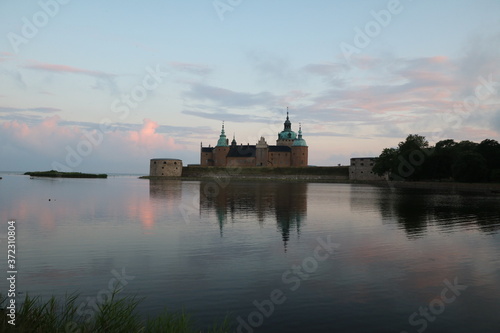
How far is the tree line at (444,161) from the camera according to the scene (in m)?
66.6

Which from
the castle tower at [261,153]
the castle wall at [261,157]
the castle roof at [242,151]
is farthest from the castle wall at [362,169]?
the castle roof at [242,151]

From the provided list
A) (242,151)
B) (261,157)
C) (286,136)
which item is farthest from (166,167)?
(286,136)

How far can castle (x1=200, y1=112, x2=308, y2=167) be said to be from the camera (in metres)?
147

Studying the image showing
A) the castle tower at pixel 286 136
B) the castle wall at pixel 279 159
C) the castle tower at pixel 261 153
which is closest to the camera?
the castle tower at pixel 261 153

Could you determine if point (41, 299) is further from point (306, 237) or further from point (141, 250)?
point (306, 237)

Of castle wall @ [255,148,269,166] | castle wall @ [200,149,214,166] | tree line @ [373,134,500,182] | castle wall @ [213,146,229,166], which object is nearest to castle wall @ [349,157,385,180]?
tree line @ [373,134,500,182]

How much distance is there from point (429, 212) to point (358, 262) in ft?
66.2

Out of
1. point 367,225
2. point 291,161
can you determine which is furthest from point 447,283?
point 291,161

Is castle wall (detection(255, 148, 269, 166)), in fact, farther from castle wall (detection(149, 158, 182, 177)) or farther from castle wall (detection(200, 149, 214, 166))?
castle wall (detection(149, 158, 182, 177))

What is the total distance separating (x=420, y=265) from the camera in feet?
46.7

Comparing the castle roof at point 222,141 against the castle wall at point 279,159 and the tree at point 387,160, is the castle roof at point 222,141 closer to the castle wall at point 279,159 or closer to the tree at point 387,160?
the castle wall at point 279,159

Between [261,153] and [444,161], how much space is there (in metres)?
76.1

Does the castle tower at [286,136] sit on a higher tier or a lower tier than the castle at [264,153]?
higher

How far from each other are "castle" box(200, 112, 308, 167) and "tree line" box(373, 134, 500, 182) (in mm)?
50345
